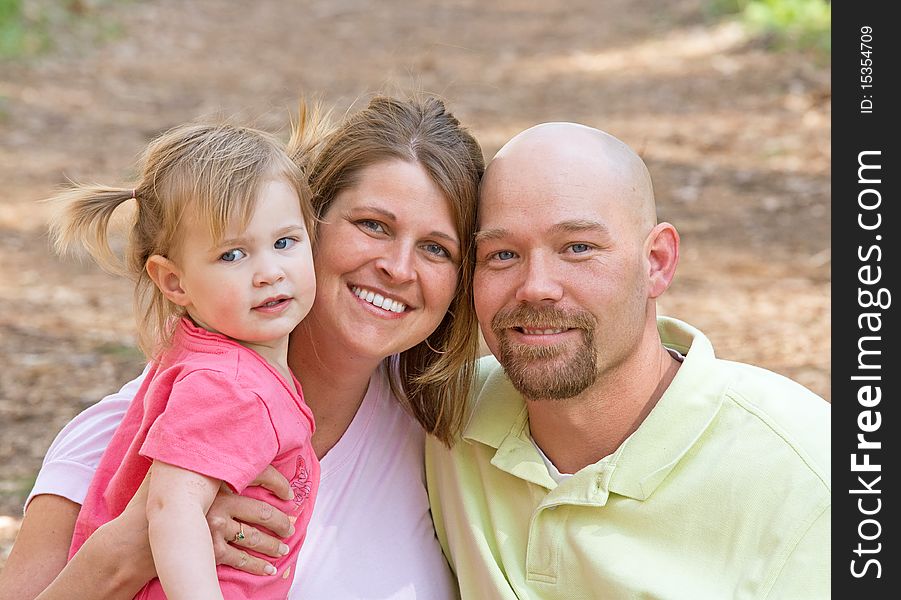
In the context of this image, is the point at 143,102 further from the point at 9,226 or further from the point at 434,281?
the point at 434,281

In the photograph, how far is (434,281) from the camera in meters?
3.14

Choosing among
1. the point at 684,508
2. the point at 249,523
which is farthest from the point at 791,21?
the point at 249,523

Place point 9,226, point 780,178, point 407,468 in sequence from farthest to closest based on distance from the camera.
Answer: point 780,178
point 9,226
point 407,468

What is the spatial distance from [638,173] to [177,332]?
1326 millimetres

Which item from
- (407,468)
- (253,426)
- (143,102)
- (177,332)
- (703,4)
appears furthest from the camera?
(703,4)

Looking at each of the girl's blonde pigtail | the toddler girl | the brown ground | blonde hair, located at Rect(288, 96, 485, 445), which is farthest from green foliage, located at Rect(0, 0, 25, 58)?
the toddler girl

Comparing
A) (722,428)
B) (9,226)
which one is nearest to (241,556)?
(722,428)

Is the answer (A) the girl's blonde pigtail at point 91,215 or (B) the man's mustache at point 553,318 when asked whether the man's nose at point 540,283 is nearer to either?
(B) the man's mustache at point 553,318

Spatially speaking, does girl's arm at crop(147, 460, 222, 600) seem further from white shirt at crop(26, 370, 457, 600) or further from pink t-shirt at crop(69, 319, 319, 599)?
white shirt at crop(26, 370, 457, 600)

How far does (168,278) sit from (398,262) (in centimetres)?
60

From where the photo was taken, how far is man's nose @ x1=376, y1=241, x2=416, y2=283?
3.04 meters

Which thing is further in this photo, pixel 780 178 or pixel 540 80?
pixel 540 80

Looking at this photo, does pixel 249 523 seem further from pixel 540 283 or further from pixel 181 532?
pixel 540 283

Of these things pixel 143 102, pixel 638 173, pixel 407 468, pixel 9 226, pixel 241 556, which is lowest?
pixel 241 556
